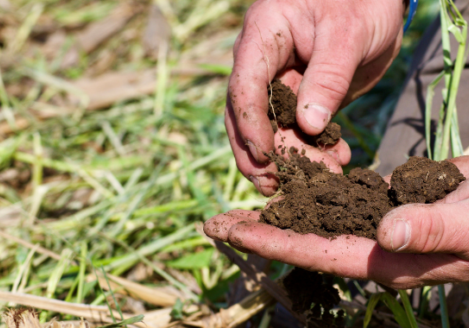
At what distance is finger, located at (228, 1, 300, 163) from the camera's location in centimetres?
154

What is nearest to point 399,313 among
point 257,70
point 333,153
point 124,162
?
point 333,153

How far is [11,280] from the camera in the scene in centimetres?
203

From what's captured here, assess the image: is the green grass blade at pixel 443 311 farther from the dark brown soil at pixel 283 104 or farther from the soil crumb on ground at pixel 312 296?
the dark brown soil at pixel 283 104

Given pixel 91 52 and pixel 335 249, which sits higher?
pixel 91 52

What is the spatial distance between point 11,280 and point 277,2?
79.4 inches

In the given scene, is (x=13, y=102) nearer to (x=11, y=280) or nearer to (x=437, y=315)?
(x=11, y=280)

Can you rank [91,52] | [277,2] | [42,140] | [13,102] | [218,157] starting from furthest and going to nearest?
[91,52], [13,102], [42,140], [218,157], [277,2]

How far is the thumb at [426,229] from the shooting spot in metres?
1.01

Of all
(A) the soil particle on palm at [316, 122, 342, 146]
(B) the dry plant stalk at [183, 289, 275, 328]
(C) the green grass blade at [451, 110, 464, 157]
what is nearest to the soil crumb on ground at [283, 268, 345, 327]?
(B) the dry plant stalk at [183, 289, 275, 328]

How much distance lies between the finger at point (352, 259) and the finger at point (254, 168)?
0.44 meters

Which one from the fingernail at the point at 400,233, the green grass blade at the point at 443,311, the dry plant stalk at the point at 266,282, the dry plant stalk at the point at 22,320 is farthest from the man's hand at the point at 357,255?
the dry plant stalk at the point at 22,320

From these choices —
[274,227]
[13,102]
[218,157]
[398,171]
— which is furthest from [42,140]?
[398,171]

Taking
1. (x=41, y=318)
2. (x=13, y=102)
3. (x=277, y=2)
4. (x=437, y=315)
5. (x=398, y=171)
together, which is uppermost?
(x=277, y=2)

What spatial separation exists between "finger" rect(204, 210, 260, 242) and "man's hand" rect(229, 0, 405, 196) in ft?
1.05
